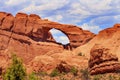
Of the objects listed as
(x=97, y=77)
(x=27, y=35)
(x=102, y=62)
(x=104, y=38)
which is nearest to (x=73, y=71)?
(x=102, y=62)

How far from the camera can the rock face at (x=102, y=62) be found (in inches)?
2485

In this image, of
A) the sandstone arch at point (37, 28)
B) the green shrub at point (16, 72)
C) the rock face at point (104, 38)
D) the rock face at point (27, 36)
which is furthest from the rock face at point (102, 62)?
the sandstone arch at point (37, 28)

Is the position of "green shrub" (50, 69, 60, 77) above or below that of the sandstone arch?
below

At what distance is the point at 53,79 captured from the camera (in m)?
66.9

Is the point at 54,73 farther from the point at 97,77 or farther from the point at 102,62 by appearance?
the point at 97,77

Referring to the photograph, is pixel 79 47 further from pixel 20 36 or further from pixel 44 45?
pixel 20 36

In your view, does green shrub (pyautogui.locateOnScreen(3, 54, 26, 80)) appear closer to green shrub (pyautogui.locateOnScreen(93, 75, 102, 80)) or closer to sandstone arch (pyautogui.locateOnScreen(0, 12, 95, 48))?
green shrub (pyautogui.locateOnScreen(93, 75, 102, 80))

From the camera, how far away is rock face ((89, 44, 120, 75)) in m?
63.1

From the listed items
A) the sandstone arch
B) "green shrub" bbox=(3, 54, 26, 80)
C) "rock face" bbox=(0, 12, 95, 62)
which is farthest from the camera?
the sandstone arch

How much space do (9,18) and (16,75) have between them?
82718 millimetres

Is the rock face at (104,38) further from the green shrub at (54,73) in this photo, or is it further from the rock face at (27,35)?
the green shrub at (54,73)

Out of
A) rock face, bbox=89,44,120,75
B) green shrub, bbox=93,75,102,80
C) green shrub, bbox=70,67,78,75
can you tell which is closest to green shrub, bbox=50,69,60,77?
green shrub, bbox=70,67,78,75

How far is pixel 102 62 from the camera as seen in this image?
65250 millimetres

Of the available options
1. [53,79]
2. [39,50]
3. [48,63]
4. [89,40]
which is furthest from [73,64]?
[89,40]
